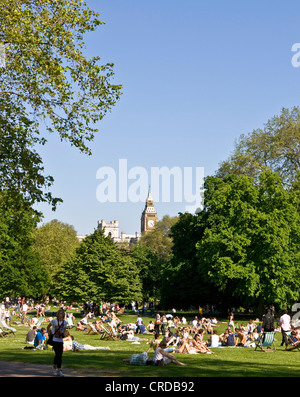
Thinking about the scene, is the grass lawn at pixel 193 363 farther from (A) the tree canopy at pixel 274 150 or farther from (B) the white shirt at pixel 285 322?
(A) the tree canopy at pixel 274 150

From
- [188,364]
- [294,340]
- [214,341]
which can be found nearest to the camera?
[188,364]

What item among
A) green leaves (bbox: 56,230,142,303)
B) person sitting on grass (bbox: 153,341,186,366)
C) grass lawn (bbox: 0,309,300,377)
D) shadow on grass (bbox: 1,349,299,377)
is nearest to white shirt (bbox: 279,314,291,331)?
grass lawn (bbox: 0,309,300,377)

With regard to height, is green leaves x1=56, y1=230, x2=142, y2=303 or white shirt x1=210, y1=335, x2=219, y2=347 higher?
green leaves x1=56, y1=230, x2=142, y2=303

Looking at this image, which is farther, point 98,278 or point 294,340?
point 98,278

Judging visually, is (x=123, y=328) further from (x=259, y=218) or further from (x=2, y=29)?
(x=259, y=218)

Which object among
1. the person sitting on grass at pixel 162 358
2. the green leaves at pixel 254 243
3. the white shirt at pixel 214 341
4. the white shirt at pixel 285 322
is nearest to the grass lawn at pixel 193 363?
the person sitting on grass at pixel 162 358

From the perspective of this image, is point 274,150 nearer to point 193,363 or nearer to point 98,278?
point 98,278

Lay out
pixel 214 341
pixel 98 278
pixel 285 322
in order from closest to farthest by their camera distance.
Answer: pixel 214 341 < pixel 285 322 < pixel 98 278

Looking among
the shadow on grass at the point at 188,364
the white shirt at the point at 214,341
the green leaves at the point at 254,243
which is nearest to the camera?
the shadow on grass at the point at 188,364

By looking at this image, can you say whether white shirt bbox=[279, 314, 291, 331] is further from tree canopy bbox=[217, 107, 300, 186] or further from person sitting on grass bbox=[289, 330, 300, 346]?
tree canopy bbox=[217, 107, 300, 186]

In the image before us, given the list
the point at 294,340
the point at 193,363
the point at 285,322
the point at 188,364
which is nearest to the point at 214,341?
the point at 285,322

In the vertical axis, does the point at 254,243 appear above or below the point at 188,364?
above

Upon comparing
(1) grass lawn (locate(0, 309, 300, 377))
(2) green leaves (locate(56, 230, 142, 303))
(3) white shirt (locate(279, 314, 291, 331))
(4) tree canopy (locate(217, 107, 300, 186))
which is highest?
(4) tree canopy (locate(217, 107, 300, 186))
